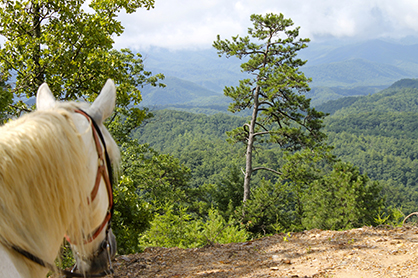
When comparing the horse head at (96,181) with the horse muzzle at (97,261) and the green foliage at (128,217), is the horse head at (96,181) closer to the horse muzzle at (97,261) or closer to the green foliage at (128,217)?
the horse muzzle at (97,261)

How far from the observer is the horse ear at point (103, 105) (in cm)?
132

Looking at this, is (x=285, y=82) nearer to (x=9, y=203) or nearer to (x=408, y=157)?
(x=9, y=203)

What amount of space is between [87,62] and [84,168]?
462 centimetres

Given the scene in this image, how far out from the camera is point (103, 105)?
1336 millimetres

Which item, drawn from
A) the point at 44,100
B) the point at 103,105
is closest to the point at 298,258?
the point at 103,105

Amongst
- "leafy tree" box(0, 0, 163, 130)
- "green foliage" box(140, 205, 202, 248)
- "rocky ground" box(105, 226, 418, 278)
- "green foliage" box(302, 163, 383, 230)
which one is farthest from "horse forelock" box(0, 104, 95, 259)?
"green foliage" box(302, 163, 383, 230)

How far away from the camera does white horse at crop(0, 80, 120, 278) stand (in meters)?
1.02

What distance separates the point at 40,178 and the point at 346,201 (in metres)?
8.66

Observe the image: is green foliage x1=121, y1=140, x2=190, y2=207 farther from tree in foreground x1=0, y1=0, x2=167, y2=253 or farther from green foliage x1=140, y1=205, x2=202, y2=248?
tree in foreground x1=0, y1=0, x2=167, y2=253

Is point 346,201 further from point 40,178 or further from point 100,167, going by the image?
point 40,178

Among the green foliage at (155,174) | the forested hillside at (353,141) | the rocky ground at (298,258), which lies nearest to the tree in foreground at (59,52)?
the rocky ground at (298,258)

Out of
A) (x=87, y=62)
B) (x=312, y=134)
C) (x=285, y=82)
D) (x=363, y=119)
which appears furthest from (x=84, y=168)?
(x=363, y=119)

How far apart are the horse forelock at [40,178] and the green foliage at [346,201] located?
26.4 ft

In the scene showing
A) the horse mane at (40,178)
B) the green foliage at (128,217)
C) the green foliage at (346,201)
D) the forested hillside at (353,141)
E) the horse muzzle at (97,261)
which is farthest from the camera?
the forested hillside at (353,141)
